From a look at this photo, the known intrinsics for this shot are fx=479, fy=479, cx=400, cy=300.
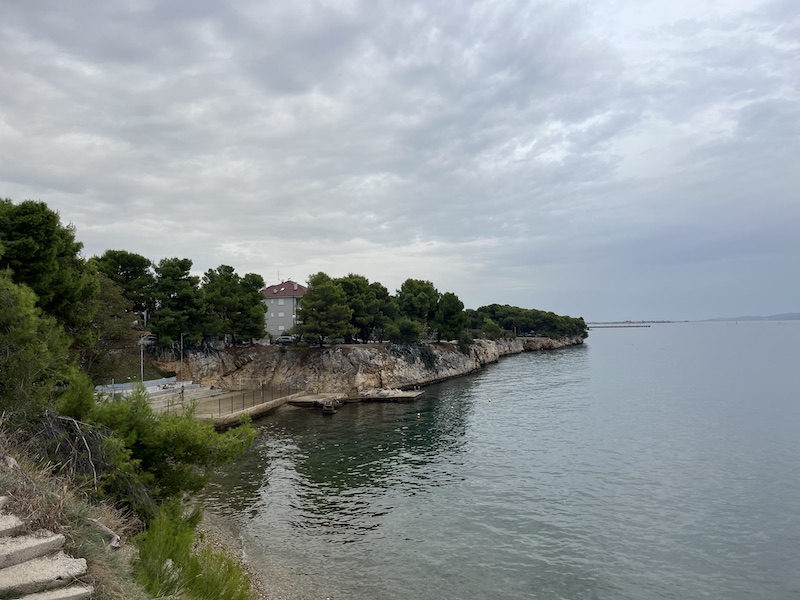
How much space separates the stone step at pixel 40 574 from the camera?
21.7ft

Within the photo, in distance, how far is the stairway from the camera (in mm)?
6648

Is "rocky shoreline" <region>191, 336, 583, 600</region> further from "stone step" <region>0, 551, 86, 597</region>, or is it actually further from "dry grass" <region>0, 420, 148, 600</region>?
"stone step" <region>0, 551, 86, 597</region>

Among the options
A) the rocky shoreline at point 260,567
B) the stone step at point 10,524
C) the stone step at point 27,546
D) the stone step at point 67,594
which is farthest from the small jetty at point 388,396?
the stone step at point 67,594

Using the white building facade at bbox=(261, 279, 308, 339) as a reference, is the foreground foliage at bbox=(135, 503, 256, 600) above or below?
below

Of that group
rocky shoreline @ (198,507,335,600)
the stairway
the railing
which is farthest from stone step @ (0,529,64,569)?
the railing

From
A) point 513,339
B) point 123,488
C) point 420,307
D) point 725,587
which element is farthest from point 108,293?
point 513,339

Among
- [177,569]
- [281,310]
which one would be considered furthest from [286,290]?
[177,569]

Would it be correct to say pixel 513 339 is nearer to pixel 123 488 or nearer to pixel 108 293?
pixel 108 293

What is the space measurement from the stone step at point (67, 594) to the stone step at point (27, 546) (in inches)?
32.8

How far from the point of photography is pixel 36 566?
7.16m

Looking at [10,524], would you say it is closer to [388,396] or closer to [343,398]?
[343,398]

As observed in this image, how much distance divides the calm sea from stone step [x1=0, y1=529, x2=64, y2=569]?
12.4 metres

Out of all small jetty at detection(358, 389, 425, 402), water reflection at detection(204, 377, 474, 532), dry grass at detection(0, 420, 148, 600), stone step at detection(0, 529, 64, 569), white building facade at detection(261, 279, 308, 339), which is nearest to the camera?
stone step at detection(0, 529, 64, 569)

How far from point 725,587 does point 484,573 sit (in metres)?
9.11
